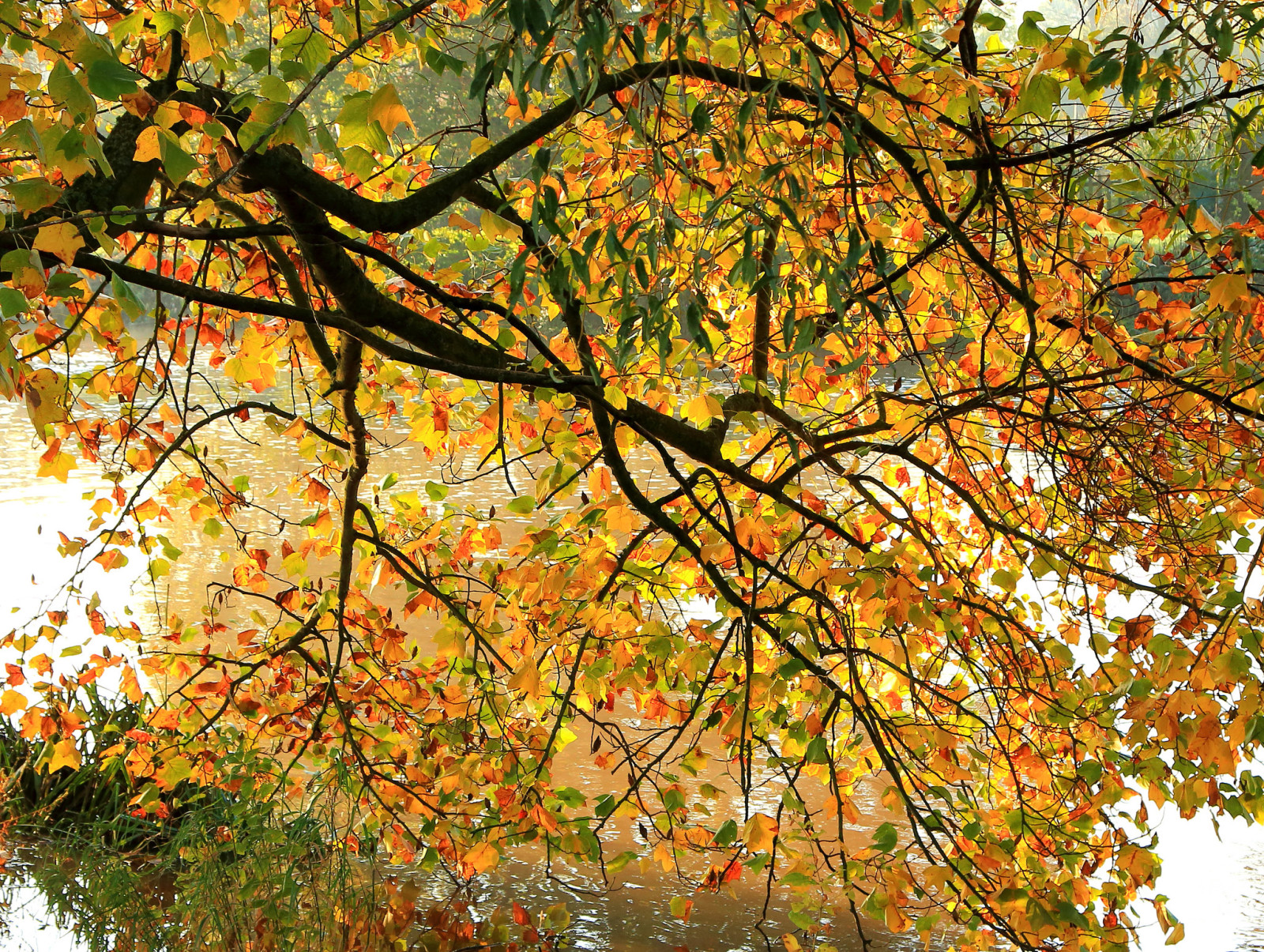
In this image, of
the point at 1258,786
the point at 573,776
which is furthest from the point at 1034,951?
the point at 573,776

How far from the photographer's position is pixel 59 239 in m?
1.84

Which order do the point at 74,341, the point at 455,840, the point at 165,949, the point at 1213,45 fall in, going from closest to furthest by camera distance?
the point at 1213,45 < the point at 74,341 < the point at 455,840 < the point at 165,949

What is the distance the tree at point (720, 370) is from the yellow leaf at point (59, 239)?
0.04 feet

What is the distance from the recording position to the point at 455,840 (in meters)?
3.42

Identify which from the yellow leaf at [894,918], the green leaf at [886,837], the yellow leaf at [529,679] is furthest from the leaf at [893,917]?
Result: the yellow leaf at [529,679]

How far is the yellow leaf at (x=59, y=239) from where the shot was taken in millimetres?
1828

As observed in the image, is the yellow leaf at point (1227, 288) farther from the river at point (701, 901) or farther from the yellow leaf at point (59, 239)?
the river at point (701, 901)

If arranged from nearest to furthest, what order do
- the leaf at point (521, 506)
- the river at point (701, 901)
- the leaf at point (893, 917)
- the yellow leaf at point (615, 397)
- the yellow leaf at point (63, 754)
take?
the leaf at point (893, 917), the leaf at point (521, 506), the yellow leaf at point (615, 397), the yellow leaf at point (63, 754), the river at point (701, 901)

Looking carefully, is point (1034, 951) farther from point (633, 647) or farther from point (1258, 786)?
point (633, 647)

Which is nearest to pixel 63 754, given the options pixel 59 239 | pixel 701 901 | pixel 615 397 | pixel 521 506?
pixel 521 506

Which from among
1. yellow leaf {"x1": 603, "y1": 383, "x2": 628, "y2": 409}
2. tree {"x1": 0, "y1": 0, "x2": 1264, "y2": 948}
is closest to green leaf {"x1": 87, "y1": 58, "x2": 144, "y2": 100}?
tree {"x1": 0, "y1": 0, "x2": 1264, "y2": 948}

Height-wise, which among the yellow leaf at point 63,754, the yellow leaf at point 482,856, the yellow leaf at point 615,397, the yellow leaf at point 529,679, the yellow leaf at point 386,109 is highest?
the yellow leaf at point 615,397

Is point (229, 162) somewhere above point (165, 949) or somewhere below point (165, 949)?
above

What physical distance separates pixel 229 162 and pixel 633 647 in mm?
1806
